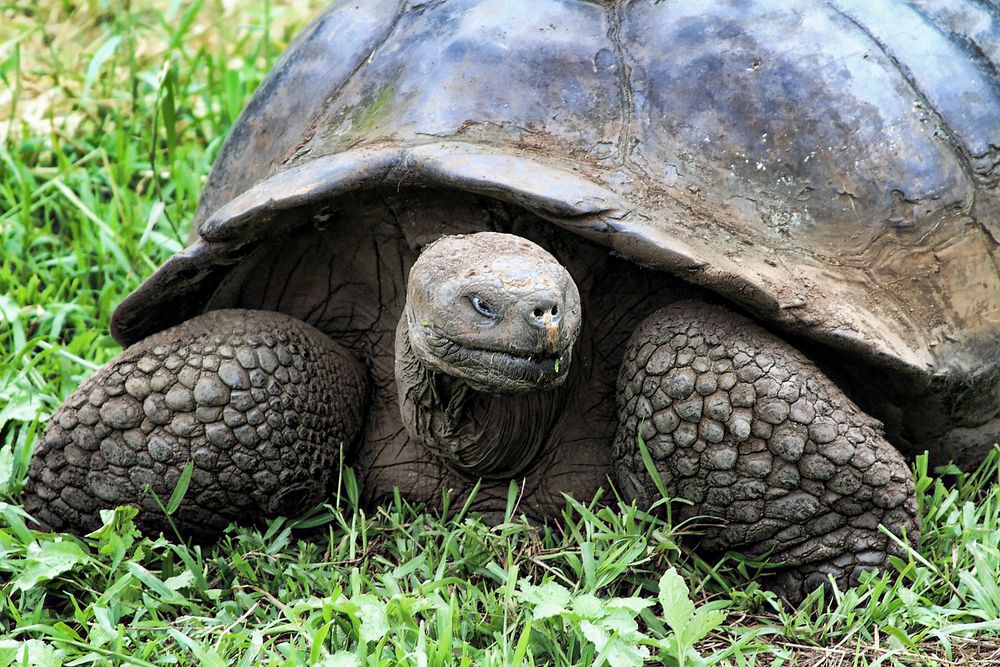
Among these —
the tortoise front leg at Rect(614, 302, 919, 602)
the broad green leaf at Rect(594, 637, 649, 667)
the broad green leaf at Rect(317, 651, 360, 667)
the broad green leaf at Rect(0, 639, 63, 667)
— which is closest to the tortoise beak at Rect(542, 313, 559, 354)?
the tortoise front leg at Rect(614, 302, 919, 602)

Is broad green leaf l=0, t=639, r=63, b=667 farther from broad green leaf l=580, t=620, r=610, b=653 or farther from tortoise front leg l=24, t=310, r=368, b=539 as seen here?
broad green leaf l=580, t=620, r=610, b=653

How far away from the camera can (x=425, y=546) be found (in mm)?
3471

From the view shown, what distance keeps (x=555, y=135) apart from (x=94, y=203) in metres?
2.54

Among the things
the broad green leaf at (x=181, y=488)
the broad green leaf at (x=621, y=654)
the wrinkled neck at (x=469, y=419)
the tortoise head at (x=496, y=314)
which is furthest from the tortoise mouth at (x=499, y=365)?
the broad green leaf at (x=181, y=488)

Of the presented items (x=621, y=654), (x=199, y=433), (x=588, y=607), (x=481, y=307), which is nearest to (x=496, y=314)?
(x=481, y=307)

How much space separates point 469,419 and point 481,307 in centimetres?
53

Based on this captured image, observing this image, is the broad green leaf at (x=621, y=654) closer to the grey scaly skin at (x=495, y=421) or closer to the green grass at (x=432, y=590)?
the green grass at (x=432, y=590)

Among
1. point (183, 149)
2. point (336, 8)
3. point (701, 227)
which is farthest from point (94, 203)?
point (701, 227)

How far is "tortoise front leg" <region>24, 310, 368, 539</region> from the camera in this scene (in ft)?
11.5

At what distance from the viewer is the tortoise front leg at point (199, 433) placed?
11.5ft

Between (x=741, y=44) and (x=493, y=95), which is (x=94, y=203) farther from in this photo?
(x=741, y=44)

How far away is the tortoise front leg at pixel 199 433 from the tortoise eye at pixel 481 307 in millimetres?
809

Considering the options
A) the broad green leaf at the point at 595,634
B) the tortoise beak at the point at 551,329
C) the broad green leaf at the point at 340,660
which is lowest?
the broad green leaf at the point at 595,634

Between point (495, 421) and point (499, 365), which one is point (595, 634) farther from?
point (495, 421)
